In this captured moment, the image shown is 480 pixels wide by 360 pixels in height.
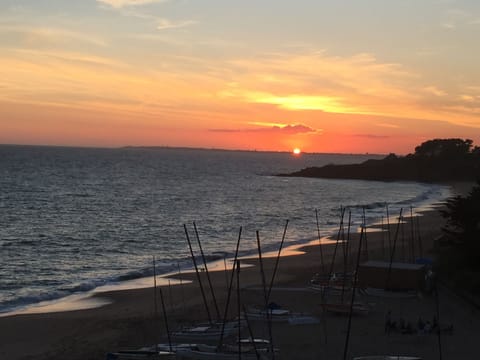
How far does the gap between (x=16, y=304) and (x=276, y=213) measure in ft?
143

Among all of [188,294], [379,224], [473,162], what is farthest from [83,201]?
[473,162]

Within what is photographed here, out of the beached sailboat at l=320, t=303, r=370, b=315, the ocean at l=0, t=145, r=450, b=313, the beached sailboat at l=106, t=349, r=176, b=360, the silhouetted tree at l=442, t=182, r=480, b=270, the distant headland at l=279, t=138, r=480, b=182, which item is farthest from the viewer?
the distant headland at l=279, t=138, r=480, b=182

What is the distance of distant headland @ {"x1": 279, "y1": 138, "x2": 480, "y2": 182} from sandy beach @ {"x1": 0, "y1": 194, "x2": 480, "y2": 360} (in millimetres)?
113800

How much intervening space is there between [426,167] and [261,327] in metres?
129

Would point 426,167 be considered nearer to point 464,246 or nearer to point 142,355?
point 464,246

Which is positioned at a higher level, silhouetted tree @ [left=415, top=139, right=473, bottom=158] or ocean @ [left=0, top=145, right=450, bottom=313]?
silhouetted tree @ [left=415, top=139, right=473, bottom=158]

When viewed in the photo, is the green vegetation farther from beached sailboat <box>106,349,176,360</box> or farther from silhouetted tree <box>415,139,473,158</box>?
silhouetted tree <box>415,139,473,158</box>

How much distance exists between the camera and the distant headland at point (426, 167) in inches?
5413

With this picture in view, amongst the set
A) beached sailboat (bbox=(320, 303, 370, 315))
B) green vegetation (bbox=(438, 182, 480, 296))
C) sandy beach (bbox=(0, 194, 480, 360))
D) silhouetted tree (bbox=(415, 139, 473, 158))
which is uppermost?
silhouetted tree (bbox=(415, 139, 473, 158))

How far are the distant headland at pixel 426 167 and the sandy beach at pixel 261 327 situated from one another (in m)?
114

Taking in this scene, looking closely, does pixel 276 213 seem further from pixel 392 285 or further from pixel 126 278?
pixel 392 285

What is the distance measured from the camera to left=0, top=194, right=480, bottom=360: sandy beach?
1888 cm

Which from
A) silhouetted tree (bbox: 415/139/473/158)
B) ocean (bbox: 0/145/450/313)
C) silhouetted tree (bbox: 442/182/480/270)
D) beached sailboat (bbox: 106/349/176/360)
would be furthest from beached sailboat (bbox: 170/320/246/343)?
silhouetted tree (bbox: 415/139/473/158)

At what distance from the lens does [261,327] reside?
21219 millimetres
